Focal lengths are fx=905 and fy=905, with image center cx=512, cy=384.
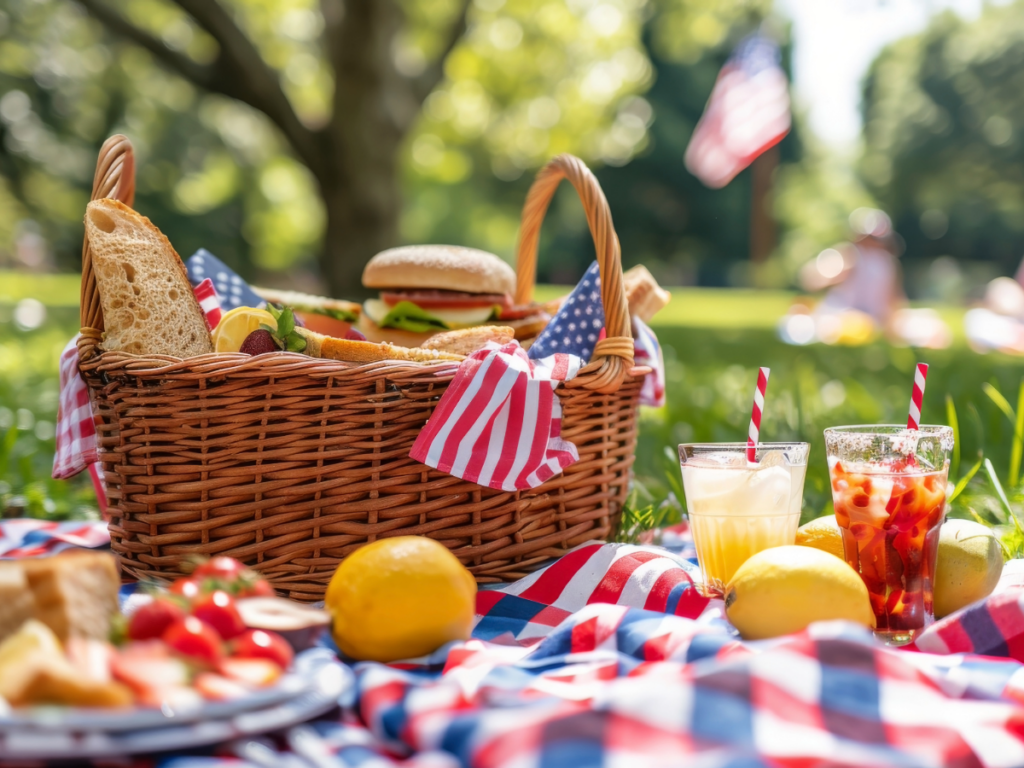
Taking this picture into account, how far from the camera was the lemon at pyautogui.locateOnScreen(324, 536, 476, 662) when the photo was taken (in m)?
1.43

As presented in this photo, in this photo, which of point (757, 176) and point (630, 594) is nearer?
point (630, 594)

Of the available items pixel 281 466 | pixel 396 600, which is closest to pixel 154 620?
pixel 396 600

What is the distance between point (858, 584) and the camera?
4.85 feet

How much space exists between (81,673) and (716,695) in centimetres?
74

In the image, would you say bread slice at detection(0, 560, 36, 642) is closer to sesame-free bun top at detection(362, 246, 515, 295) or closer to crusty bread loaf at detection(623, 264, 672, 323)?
sesame-free bun top at detection(362, 246, 515, 295)

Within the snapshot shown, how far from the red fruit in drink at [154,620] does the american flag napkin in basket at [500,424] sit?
2.22 ft

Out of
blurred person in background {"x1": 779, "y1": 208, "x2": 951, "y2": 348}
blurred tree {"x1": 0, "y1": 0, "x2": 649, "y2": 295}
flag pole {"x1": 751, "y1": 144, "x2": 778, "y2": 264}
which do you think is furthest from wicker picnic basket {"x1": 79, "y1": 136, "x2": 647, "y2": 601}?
flag pole {"x1": 751, "y1": 144, "x2": 778, "y2": 264}

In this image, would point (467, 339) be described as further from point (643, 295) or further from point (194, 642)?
point (194, 642)

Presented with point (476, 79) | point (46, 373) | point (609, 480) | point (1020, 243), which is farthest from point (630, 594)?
point (1020, 243)

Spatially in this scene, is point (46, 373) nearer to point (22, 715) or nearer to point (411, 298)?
point (411, 298)

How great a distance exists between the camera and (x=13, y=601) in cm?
118

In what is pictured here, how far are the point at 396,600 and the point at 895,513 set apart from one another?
90 centimetres

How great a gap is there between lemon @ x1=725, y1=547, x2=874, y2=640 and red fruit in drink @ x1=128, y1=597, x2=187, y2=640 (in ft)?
2.87

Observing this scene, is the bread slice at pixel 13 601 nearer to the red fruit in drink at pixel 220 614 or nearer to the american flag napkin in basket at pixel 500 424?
the red fruit in drink at pixel 220 614
